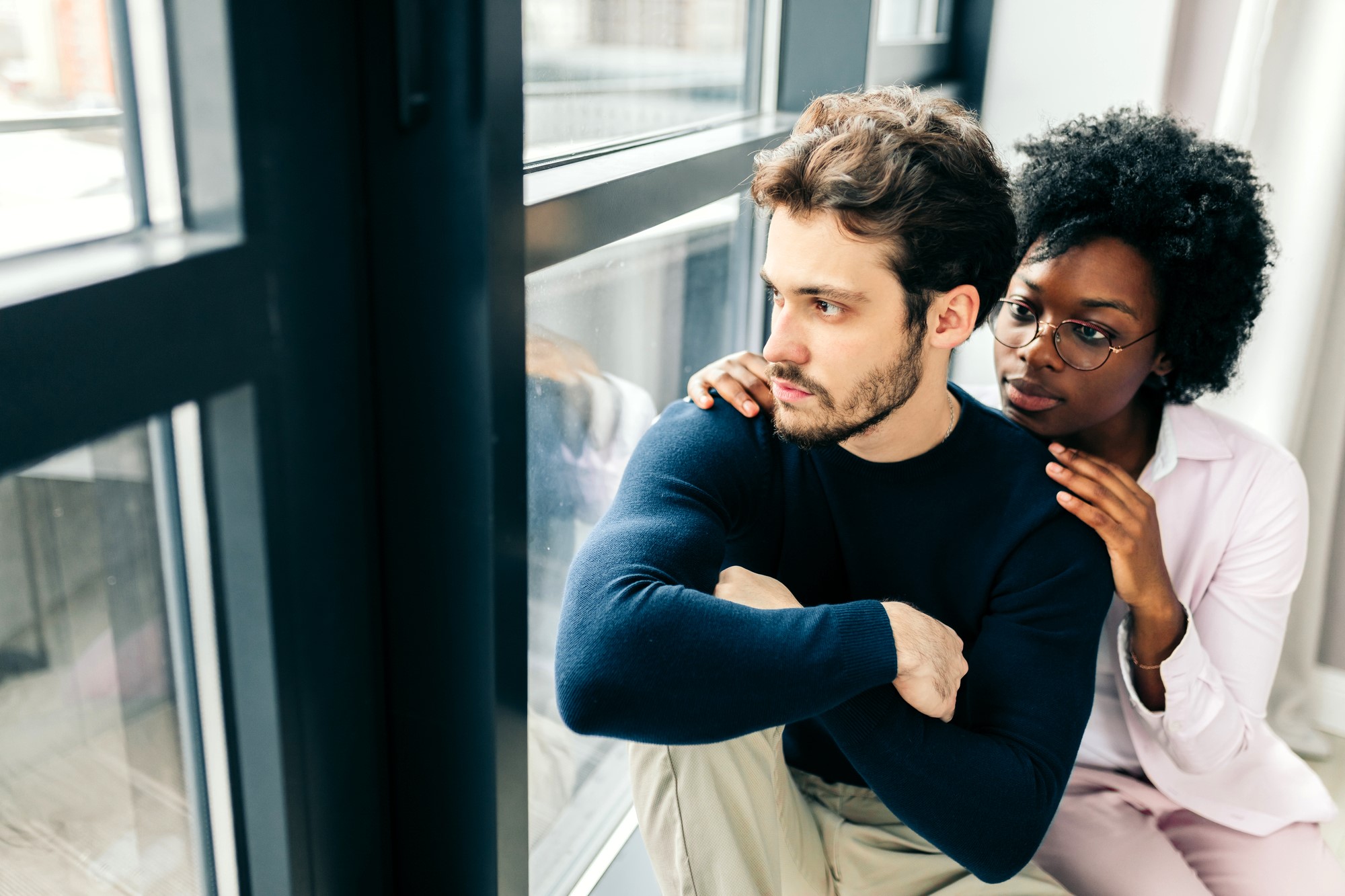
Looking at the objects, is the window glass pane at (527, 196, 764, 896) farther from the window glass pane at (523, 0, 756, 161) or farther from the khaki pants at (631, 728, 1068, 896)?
the khaki pants at (631, 728, 1068, 896)

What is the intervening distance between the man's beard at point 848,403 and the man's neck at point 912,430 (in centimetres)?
4

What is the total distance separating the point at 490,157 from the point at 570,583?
424mm

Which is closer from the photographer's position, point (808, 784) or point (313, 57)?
point (313, 57)

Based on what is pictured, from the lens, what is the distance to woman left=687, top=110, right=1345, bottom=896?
1.43m

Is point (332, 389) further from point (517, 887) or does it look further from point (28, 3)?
point (517, 887)

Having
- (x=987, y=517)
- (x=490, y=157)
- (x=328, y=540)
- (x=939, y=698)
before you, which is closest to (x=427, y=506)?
(x=328, y=540)

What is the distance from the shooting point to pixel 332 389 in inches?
33.9

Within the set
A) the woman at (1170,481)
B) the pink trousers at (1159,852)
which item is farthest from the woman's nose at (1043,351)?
the pink trousers at (1159,852)

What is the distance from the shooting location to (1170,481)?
158cm

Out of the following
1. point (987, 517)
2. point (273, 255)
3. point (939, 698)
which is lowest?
point (939, 698)

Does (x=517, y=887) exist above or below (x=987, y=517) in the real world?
below

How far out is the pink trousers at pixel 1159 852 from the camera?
150 centimetres

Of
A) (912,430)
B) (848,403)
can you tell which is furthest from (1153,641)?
(848,403)

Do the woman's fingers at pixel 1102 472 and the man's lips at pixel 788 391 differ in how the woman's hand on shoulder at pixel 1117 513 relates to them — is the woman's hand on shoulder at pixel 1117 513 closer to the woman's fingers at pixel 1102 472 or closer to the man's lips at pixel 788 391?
the woman's fingers at pixel 1102 472
